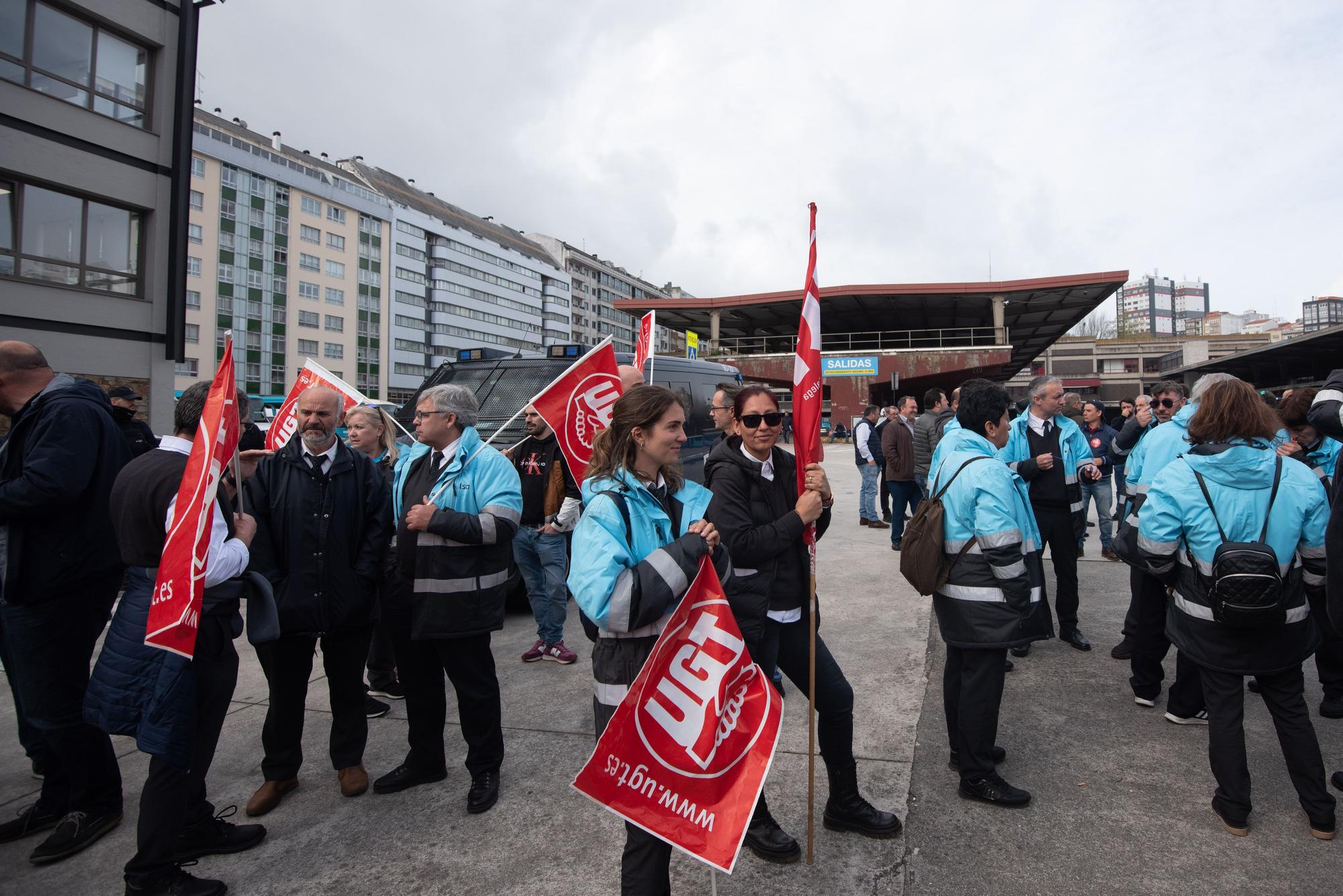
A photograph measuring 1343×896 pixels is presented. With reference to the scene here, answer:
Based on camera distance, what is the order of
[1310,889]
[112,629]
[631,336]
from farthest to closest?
[631,336] → [112,629] → [1310,889]

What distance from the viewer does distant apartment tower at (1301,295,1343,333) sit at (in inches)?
1722

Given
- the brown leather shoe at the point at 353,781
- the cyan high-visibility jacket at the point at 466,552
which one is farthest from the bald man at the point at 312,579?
the cyan high-visibility jacket at the point at 466,552

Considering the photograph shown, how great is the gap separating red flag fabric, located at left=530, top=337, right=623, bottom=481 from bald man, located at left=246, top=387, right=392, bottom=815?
1346 millimetres

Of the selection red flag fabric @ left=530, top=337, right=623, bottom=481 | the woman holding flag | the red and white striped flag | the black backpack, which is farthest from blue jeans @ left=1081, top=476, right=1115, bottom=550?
the woman holding flag

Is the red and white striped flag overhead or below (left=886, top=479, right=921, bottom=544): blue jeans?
overhead

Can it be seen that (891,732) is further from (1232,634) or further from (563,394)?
(563,394)

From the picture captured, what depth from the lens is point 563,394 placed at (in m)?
4.62

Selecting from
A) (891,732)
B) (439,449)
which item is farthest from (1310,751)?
(439,449)

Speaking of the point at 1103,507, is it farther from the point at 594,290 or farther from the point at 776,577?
the point at 594,290

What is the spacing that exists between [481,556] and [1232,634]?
3.21 m

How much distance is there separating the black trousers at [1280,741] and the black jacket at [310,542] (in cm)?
375

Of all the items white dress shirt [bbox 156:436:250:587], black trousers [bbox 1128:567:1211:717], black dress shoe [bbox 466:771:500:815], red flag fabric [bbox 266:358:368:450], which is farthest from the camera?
red flag fabric [bbox 266:358:368:450]

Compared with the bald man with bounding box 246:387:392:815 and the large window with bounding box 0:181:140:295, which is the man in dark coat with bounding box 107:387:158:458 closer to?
the bald man with bounding box 246:387:392:815

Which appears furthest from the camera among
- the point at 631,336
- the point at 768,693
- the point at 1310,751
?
the point at 631,336
